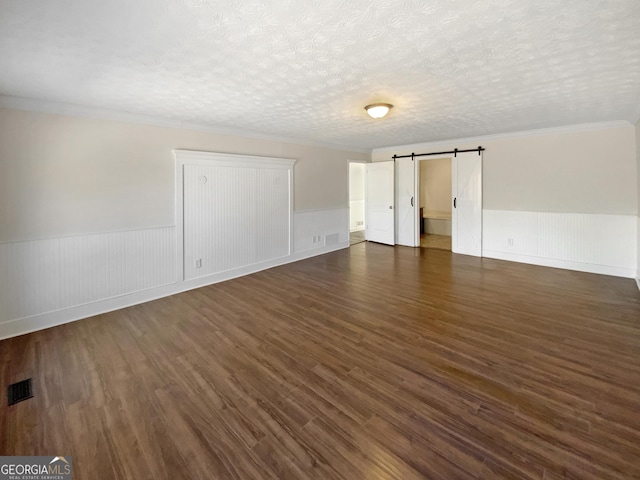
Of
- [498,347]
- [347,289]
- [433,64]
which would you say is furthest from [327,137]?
[498,347]

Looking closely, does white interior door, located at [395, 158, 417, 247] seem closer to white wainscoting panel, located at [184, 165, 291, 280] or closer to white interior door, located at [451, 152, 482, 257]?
white interior door, located at [451, 152, 482, 257]

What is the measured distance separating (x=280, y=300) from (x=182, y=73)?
8.96 ft

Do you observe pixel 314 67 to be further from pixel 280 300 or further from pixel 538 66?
pixel 280 300

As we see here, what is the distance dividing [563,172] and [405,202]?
3035 millimetres

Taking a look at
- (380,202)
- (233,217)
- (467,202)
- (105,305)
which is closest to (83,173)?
(105,305)

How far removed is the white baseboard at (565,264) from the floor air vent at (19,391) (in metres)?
6.86

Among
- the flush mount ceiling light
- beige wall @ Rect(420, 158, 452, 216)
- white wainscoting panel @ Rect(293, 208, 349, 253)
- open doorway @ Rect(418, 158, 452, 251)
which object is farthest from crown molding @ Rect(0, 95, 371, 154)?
beige wall @ Rect(420, 158, 452, 216)

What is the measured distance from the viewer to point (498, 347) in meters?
2.68

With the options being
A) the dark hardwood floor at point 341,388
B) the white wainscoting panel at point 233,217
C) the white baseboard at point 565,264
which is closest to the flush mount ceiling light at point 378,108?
the dark hardwood floor at point 341,388

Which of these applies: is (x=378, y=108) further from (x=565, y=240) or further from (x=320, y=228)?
(x=565, y=240)

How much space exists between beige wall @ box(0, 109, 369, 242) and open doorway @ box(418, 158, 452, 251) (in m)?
6.66

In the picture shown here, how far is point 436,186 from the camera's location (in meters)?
9.41

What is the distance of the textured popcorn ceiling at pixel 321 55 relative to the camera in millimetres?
1723

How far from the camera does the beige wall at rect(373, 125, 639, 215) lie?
4617 millimetres
